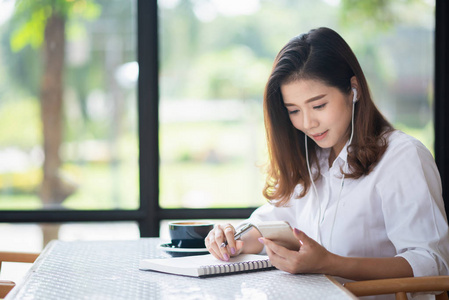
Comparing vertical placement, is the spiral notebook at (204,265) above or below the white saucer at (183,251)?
above

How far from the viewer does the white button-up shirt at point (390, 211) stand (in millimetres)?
1676

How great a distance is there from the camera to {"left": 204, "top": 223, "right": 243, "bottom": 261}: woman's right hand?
5.28 feet

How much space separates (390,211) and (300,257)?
0.45 m

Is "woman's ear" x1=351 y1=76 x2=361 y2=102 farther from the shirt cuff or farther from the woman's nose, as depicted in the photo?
the shirt cuff

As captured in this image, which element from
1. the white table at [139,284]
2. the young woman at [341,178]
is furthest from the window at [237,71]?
the white table at [139,284]

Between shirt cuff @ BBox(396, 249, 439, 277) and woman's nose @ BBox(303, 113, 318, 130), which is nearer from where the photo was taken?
shirt cuff @ BBox(396, 249, 439, 277)

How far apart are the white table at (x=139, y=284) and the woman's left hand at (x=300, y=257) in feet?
0.07

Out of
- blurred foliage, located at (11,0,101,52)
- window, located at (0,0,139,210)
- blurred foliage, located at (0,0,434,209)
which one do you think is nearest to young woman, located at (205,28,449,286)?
blurred foliage, located at (0,0,434,209)

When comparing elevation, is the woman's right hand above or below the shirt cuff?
above

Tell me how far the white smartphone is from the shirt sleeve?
32cm

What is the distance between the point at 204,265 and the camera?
4.90ft

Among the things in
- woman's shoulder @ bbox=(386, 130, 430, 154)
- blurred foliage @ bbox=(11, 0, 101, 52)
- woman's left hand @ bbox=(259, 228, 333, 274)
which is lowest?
woman's left hand @ bbox=(259, 228, 333, 274)

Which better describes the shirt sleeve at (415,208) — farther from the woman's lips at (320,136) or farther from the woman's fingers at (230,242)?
the woman's fingers at (230,242)

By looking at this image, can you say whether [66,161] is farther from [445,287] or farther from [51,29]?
[445,287]
